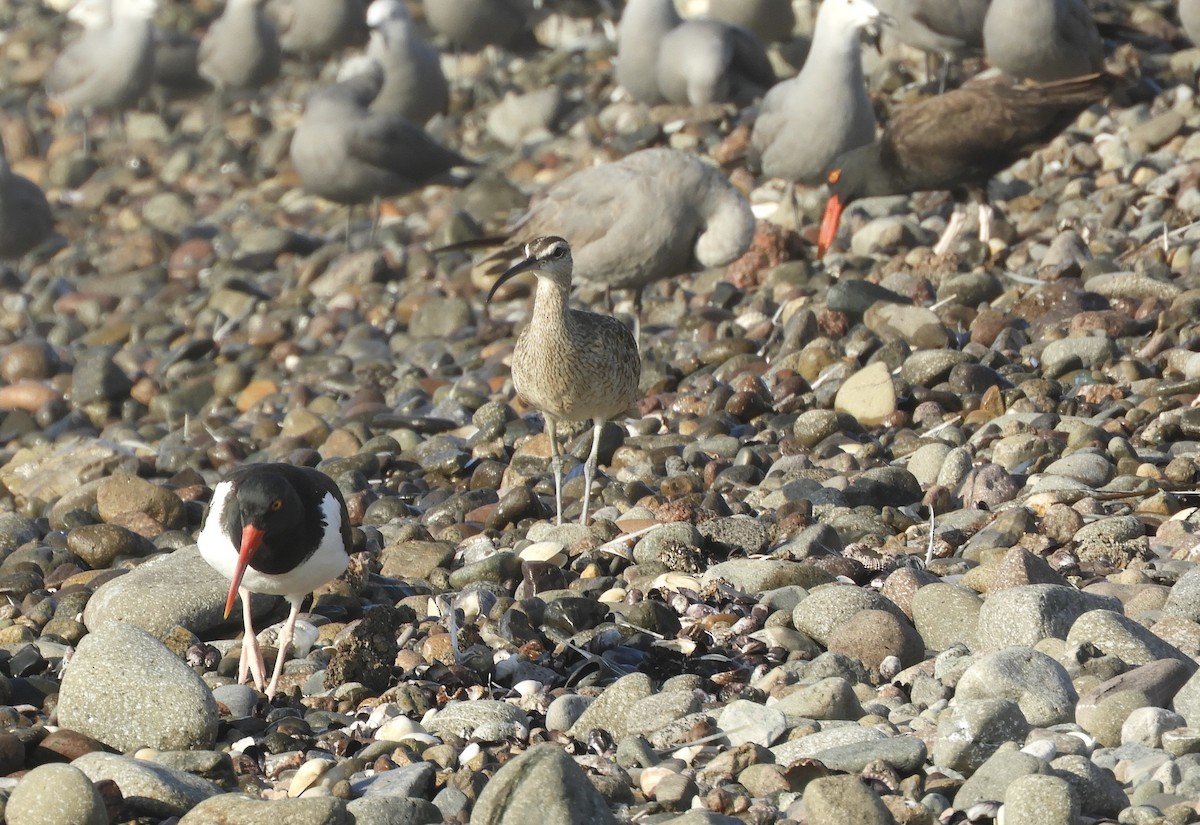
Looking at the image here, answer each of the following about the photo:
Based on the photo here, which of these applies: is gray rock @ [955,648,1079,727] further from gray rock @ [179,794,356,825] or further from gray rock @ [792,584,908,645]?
gray rock @ [179,794,356,825]

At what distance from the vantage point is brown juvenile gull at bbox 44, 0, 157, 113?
62.3 feet

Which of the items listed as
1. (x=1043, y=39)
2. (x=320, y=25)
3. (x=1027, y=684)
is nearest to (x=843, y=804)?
(x=1027, y=684)

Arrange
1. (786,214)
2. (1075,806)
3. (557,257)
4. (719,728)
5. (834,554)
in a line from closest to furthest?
(1075,806) → (719,728) → (834,554) → (557,257) → (786,214)

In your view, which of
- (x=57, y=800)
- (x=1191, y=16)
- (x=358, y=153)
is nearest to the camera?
(x=57, y=800)

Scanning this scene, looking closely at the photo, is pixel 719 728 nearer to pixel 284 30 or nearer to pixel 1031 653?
pixel 1031 653

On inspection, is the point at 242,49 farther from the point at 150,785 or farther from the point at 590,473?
the point at 150,785

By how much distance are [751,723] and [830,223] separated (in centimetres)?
701

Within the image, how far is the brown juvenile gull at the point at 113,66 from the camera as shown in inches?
747

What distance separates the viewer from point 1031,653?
15.6 feet

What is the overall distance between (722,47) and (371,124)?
325 centimetres

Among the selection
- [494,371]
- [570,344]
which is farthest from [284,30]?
[570,344]

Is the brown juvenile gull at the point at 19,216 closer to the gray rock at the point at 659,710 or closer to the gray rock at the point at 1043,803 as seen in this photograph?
the gray rock at the point at 659,710

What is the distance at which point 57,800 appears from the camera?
4199 mm

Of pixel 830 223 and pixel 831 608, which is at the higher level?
pixel 831 608
